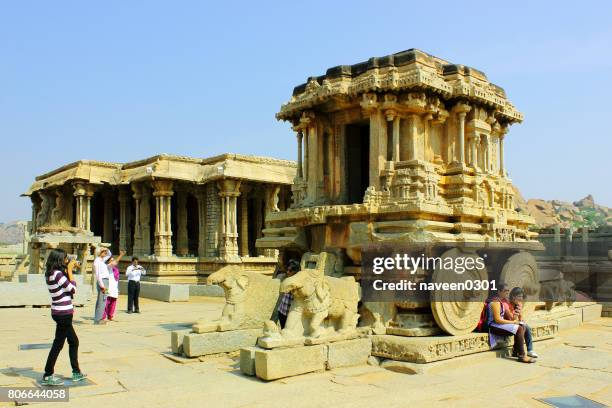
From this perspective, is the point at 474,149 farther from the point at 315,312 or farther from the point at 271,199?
the point at 271,199

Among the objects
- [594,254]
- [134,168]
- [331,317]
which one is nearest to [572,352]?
[331,317]

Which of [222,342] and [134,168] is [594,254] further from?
[134,168]

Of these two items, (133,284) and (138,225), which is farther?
(138,225)

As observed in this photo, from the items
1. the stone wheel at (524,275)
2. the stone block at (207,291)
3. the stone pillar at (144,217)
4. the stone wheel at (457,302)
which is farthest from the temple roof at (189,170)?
the stone wheel at (457,302)

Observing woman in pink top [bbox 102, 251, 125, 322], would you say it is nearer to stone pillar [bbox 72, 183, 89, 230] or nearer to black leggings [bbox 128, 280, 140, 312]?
black leggings [bbox 128, 280, 140, 312]

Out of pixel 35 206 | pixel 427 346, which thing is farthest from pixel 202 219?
pixel 427 346

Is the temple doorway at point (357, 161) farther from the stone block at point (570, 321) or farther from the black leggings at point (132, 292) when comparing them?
the black leggings at point (132, 292)

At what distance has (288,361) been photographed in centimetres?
652

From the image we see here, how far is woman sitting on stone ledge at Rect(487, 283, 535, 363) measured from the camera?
7777mm

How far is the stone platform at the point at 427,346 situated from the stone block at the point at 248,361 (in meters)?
1.83

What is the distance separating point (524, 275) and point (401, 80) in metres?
3.80

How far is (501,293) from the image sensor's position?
27.4 ft

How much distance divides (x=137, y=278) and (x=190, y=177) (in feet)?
32.9

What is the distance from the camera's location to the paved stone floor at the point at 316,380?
5668 millimetres
